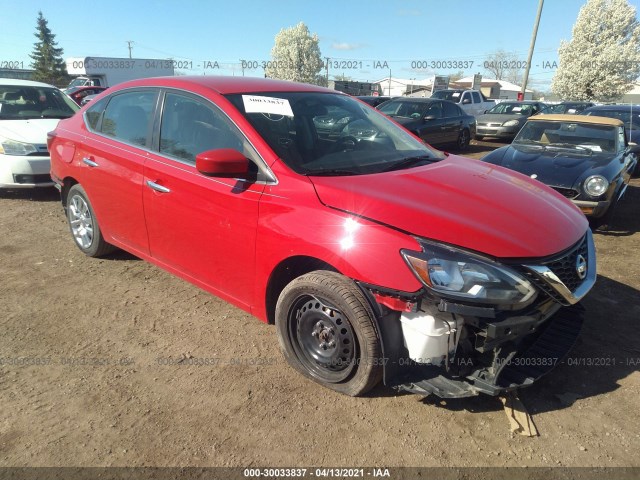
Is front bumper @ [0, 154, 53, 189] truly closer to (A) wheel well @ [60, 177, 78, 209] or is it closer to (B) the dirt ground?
(A) wheel well @ [60, 177, 78, 209]

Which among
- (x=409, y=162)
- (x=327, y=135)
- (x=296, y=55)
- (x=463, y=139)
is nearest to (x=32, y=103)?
(x=327, y=135)

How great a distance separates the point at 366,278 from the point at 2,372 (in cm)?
238

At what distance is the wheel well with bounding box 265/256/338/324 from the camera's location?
2579 mm

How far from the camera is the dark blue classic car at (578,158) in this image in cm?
531

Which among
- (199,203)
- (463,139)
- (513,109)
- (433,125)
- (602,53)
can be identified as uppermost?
(602,53)

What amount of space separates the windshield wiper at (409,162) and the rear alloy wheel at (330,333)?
0.94 metres

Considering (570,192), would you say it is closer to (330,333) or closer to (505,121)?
(330,333)

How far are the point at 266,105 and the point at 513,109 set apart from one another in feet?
52.0

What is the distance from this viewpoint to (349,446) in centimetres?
221

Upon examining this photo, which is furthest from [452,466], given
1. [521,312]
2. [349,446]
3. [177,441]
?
[177,441]

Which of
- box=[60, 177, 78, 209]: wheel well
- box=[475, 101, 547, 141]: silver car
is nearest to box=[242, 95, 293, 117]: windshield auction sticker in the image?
box=[60, 177, 78, 209]: wheel well

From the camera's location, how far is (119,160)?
3.54 meters

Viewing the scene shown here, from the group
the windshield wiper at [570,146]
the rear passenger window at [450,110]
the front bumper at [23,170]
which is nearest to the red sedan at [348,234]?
the front bumper at [23,170]

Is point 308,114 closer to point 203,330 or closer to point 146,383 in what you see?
point 203,330
